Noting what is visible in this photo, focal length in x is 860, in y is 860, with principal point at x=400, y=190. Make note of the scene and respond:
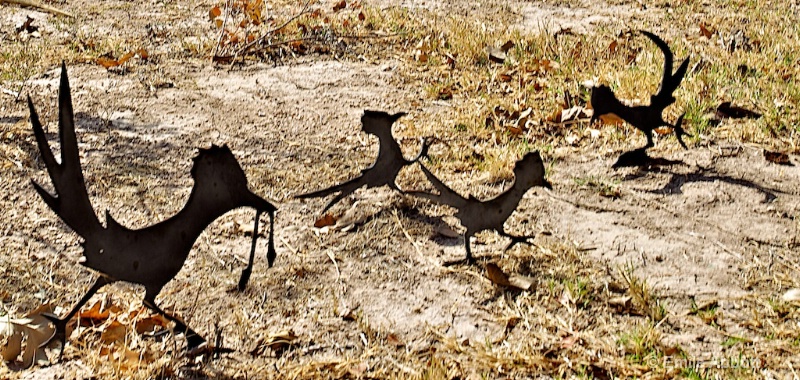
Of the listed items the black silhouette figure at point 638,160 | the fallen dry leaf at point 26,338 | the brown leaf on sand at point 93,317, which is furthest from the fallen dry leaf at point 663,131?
the fallen dry leaf at point 26,338

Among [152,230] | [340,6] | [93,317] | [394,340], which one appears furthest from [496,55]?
[152,230]

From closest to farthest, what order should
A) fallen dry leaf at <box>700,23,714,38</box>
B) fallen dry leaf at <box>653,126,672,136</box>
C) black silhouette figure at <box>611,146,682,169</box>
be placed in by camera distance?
black silhouette figure at <box>611,146,682,169</box>, fallen dry leaf at <box>653,126,672,136</box>, fallen dry leaf at <box>700,23,714,38</box>

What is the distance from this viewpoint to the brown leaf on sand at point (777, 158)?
3.96 meters

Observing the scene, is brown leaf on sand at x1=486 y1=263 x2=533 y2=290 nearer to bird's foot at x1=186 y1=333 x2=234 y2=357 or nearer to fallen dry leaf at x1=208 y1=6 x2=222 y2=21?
bird's foot at x1=186 y1=333 x2=234 y2=357

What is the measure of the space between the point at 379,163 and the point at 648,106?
143 centimetres

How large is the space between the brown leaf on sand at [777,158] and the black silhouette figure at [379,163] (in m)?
1.92

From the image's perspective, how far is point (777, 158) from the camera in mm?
3984

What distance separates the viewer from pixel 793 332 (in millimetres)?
2637

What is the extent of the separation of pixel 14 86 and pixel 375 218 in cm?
303

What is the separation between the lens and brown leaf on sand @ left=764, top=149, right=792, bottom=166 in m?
3.96

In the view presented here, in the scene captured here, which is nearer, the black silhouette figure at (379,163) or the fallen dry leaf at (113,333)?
the fallen dry leaf at (113,333)

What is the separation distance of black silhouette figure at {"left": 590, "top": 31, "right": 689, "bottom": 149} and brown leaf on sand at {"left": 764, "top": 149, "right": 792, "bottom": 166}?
1.39ft

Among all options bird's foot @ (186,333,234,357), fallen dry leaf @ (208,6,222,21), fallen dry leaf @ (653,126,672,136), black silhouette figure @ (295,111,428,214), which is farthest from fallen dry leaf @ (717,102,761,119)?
fallen dry leaf @ (208,6,222,21)

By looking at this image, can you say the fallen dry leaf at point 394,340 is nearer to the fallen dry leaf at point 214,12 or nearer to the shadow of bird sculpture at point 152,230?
the shadow of bird sculpture at point 152,230
